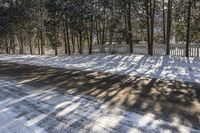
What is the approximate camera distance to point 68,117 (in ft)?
19.3

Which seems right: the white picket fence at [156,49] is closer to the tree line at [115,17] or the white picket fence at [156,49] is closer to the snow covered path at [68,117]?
the tree line at [115,17]

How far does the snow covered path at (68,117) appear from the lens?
5.20 m

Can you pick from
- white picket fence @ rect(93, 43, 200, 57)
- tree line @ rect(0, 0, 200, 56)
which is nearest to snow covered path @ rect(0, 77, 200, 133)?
white picket fence @ rect(93, 43, 200, 57)

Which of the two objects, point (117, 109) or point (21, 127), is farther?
point (117, 109)

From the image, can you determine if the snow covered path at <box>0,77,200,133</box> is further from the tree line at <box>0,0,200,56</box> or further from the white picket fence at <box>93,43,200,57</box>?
the tree line at <box>0,0,200,56</box>

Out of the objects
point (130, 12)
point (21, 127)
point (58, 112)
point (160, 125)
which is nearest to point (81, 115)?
point (58, 112)

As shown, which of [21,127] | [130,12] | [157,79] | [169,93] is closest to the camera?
[21,127]

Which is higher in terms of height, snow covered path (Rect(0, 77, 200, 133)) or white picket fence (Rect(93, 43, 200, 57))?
white picket fence (Rect(93, 43, 200, 57))

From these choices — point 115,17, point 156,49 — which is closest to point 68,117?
point 156,49

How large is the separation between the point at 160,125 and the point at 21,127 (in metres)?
2.48

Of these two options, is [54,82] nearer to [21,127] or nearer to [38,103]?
[38,103]

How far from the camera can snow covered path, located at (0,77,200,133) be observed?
17.1ft

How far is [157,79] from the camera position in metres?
9.59

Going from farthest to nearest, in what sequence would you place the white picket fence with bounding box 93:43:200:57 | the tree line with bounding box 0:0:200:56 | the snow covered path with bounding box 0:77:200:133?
1. the tree line with bounding box 0:0:200:56
2. the white picket fence with bounding box 93:43:200:57
3. the snow covered path with bounding box 0:77:200:133
